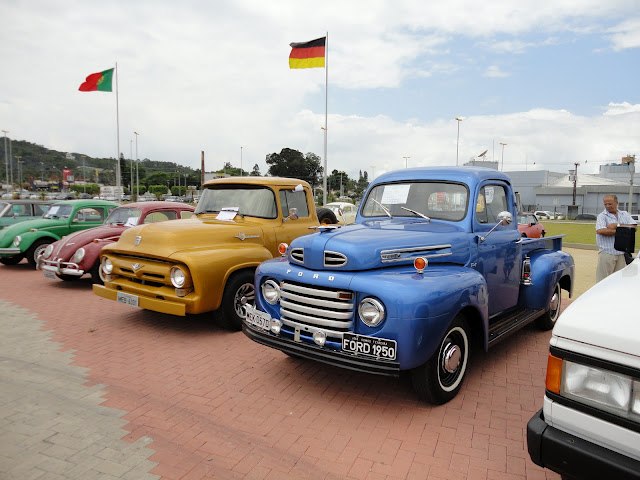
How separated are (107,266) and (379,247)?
13.7ft

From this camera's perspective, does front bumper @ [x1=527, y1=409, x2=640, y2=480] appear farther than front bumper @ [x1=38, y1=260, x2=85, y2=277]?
No

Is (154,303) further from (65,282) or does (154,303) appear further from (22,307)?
(65,282)

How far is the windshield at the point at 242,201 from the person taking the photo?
6.58m

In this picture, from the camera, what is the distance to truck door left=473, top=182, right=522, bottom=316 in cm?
463

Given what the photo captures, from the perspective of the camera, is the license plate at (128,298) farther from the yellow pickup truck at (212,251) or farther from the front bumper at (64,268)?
the front bumper at (64,268)

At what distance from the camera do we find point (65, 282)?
919 cm

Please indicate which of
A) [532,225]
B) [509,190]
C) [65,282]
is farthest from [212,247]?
[532,225]

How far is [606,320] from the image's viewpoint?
205 cm

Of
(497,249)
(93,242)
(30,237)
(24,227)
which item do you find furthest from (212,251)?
(24,227)

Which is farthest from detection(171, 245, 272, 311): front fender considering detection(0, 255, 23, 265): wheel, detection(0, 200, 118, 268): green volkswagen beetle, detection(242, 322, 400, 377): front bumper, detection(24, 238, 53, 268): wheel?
detection(0, 255, 23, 265): wheel

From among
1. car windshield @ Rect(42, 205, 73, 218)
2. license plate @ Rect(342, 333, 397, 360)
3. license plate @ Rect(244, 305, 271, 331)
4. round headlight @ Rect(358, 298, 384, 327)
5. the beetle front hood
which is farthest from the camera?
car windshield @ Rect(42, 205, 73, 218)

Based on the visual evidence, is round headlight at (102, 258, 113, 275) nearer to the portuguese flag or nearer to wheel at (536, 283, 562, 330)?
wheel at (536, 283, 562, 330)

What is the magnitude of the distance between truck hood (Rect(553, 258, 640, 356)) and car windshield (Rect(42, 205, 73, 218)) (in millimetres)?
11131

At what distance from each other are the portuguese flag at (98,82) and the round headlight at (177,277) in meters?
19.8
